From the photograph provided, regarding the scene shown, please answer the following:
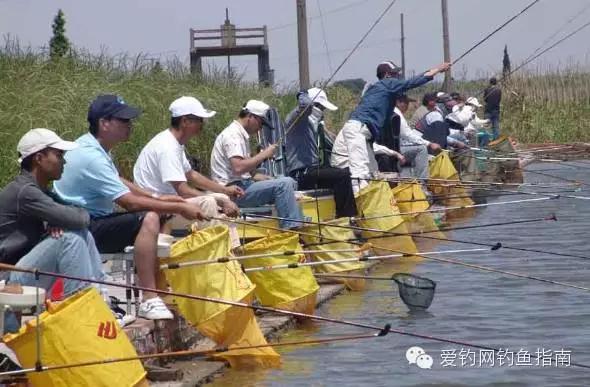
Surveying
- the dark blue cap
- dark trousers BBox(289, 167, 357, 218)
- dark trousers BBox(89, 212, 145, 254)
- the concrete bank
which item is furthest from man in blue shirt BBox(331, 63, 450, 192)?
dark trousers BBox(89, 212, 145, 254)

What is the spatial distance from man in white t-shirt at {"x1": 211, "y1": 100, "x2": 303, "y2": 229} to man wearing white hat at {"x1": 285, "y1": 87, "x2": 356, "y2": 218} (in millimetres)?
1126

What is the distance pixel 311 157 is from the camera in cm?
1289

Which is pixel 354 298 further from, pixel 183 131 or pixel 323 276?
pixel 183 131

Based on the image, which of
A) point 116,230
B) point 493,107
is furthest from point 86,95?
point 493,107

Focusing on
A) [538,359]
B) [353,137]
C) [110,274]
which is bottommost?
[538,359]

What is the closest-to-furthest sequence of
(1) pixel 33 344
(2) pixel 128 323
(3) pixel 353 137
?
(1) pixel 33 344 → (2) pixel 128 323 → (3) pixel 353 137

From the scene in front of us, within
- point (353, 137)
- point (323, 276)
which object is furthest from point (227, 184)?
point (353, 137)

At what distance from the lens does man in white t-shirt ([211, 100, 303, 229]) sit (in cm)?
1051

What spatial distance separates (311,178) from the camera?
1260 cm

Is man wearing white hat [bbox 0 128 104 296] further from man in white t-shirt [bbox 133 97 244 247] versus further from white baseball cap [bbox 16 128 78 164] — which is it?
man in white t-shirt [bbox 133 97 244 247]

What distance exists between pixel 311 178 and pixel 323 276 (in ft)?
7.71

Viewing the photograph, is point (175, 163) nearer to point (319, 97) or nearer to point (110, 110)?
point (110, 110)

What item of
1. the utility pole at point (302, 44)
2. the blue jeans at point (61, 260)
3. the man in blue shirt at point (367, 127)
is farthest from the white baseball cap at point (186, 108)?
the utility pole at point (302, 44)

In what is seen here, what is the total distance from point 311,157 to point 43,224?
6.06 metres
